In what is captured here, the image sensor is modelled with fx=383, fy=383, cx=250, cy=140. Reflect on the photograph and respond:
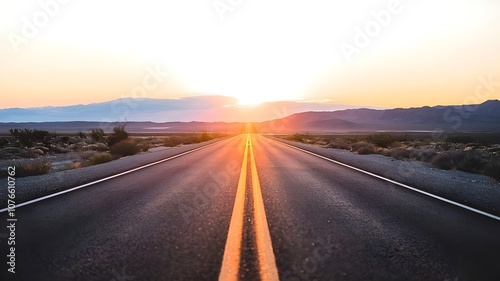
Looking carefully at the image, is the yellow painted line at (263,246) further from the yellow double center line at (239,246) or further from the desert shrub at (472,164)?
the desert shrub at (472,164)

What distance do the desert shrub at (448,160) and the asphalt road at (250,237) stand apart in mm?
11560

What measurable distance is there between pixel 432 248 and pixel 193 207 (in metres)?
3.99

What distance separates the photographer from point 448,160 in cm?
1898

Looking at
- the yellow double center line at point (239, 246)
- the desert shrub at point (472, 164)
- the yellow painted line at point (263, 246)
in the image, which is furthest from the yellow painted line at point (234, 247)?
the desert shrub at point (472, 164)

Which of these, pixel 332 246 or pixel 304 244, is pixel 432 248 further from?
pixel 304 244

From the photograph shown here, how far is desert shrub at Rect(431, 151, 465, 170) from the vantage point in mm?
18422

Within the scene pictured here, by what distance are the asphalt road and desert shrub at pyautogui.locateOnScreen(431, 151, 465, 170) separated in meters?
11.6

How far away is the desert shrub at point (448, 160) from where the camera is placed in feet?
60.4

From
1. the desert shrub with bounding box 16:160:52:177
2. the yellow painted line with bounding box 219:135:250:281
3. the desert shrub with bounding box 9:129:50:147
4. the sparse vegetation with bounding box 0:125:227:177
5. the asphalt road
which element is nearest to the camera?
the yellow painted line with bounding box 219:135:250:281

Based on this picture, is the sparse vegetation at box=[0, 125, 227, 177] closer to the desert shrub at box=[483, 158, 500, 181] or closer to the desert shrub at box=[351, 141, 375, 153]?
the desert shrub at box=[483, 158, 500, 181]

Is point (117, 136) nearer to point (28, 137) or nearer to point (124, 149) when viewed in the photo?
point (28, 137)

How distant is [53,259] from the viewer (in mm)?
4070

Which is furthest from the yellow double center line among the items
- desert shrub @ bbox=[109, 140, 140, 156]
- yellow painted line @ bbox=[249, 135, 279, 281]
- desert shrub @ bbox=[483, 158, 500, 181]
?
desert shrub @ bbox=[109, 140, 140, 156]

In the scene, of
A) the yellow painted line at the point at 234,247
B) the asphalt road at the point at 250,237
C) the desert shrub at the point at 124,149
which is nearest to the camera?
the yellow painted line at the point at 234,247
